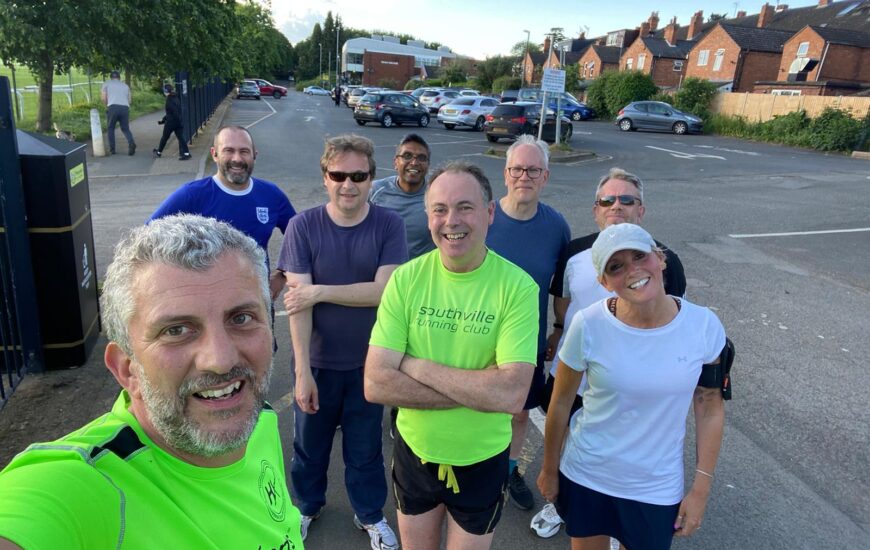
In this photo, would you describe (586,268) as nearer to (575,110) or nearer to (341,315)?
(341,315)

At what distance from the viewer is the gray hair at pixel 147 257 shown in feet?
3.91

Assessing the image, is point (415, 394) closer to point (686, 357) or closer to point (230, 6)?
point (686, 357)

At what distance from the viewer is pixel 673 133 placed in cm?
2981

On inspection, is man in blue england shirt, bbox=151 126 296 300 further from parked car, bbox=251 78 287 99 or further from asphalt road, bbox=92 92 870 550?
parked car, bbox=251 78 287 99

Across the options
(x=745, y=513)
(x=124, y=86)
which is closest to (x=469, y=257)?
(x=745, y=513)

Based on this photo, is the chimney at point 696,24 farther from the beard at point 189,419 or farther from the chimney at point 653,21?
the beard at point 189,419

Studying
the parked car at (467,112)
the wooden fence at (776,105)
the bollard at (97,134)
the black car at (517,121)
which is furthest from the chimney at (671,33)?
the bollard at (97,134)

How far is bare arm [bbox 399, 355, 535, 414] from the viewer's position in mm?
1996

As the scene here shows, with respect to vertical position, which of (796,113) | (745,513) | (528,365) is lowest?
(745,513)

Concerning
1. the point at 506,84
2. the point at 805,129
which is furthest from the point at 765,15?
the point at 805,129

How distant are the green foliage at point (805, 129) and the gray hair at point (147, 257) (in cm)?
2989

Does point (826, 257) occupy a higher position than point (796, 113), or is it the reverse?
point (796, 113)

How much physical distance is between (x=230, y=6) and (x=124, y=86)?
4.42 meters

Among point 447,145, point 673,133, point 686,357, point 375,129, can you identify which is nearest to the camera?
point 686,357
